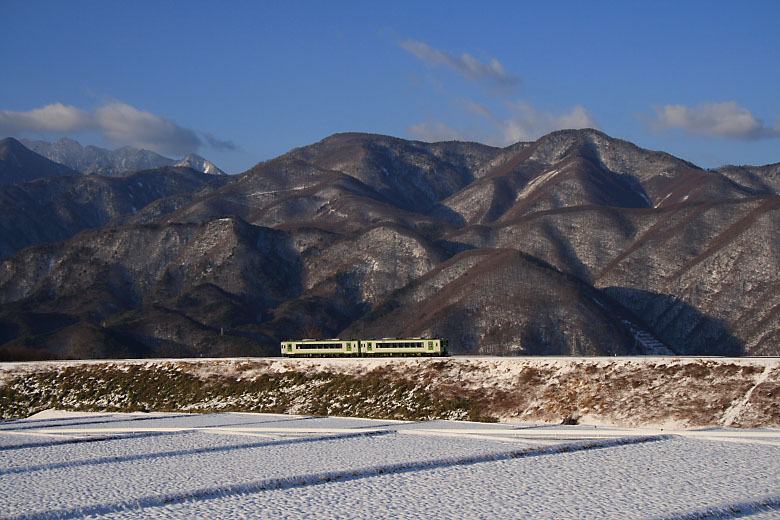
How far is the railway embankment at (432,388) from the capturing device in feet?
166

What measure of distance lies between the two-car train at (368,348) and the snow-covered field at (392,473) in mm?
28568

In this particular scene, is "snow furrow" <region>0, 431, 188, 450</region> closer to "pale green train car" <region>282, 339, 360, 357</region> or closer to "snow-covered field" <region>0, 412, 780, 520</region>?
"snow-covered field" <region>0, 412, 780, 520</region>

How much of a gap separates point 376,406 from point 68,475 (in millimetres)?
32413

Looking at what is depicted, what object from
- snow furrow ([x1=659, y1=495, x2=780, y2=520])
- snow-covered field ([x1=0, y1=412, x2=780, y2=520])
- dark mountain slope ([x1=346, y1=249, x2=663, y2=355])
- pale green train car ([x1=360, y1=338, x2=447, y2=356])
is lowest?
snow furrow ([x1=659, y1=495, x2=780, y2=520])

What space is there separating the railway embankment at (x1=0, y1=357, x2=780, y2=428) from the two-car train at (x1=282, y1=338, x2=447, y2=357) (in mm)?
6989

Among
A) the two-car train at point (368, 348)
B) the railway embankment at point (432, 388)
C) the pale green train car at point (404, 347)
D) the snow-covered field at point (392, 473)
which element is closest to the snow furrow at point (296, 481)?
the snow-covered field at point (392, 473)

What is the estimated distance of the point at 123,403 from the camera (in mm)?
69375

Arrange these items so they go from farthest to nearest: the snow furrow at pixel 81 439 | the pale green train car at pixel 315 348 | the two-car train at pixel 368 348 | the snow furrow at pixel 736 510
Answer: the pale green train car at pixel 315 348
the two-car train at pixel 368 348
the snow furrow at pixel 81 439
the snow furrow at pixel 736 510

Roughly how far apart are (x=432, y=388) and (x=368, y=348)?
58.6 feet

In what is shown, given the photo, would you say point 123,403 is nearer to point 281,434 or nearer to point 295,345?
point 295,345

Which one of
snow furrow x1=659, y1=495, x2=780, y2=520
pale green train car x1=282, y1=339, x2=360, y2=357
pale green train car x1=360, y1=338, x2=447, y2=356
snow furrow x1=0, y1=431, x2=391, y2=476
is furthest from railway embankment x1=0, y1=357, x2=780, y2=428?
snow furrow x1=659, y1=495, x2=780, y2=520

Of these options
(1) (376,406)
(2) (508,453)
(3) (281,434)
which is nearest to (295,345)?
(1) (376,406)

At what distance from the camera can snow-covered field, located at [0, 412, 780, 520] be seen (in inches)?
898

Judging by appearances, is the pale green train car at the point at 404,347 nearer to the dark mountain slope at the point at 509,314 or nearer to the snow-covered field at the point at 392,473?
the snow-covered field at the point at 392,473
